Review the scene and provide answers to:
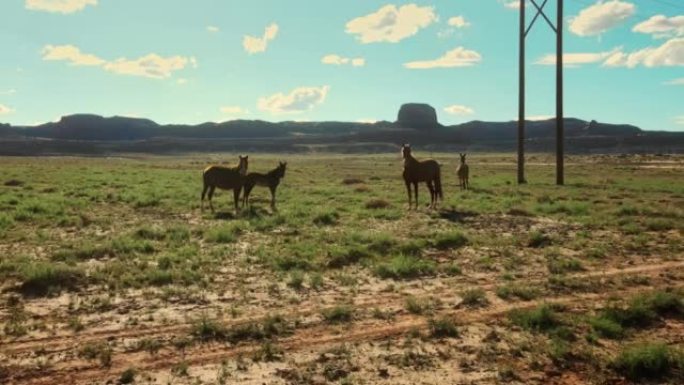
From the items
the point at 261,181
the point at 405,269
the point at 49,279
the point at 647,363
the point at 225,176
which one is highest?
the point at 225,176

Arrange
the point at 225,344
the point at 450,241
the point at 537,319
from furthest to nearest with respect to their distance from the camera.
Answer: the point at 450,241
the point at 537,319
the point at 225,344

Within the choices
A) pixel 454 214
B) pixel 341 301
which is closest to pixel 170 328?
pixel 341 301

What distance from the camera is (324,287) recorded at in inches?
410

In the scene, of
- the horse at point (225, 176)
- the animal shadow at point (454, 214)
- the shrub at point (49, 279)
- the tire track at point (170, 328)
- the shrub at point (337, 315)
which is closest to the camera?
the tire track at point (170, 328)

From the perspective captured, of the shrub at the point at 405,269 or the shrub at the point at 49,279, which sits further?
the shrub at the point at 405,269

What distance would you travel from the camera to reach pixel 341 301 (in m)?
9.48

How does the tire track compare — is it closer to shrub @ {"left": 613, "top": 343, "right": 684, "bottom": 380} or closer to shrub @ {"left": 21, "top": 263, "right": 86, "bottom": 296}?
shrub @ {"left": 21, "top": 263, "right": 86, "bottom": 296}

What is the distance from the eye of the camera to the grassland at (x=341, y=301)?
6723 mm

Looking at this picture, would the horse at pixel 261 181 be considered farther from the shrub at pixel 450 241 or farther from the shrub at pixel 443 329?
the shrub at pixel 443 329

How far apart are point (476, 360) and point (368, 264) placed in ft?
17.8

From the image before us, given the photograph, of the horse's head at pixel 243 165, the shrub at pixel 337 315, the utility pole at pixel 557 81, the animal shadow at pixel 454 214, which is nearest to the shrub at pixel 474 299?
the shrub at pixel 337 315

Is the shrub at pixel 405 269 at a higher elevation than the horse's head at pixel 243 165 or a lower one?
lower

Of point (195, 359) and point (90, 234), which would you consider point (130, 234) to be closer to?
point (90, 234)

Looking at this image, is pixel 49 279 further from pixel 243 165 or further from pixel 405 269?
pixel 243 165
